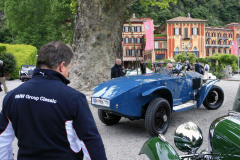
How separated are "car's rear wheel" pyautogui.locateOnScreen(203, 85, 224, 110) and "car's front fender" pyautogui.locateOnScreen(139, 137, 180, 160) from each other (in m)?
5.88

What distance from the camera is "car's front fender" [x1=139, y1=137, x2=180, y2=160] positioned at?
1778 mm

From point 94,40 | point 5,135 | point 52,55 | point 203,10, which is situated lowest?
point 5,135

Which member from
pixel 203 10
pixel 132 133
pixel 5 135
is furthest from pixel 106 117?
pixel 203 10

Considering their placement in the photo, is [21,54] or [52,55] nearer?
[52,55]

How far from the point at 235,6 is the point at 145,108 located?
347 ft

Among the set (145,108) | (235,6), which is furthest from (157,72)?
(235,6)

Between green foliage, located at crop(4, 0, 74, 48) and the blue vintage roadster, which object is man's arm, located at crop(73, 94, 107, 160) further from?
green foliage, located at crop(4, 0, 74, 48)

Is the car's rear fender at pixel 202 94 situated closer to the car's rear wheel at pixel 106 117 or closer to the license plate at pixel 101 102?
the car's rear wheel at pixel 106 117

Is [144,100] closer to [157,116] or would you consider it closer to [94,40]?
[157,116]

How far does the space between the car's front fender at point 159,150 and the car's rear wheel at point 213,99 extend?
5.88m

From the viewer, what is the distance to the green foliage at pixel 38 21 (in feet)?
103

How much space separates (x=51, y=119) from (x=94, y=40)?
31.4 feet

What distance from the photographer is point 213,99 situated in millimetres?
7547

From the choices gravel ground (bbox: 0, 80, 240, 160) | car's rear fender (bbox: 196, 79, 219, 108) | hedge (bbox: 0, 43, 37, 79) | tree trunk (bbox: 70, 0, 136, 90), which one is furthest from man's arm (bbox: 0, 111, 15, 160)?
hedge (bbox: 0, 43, 37, 79)
